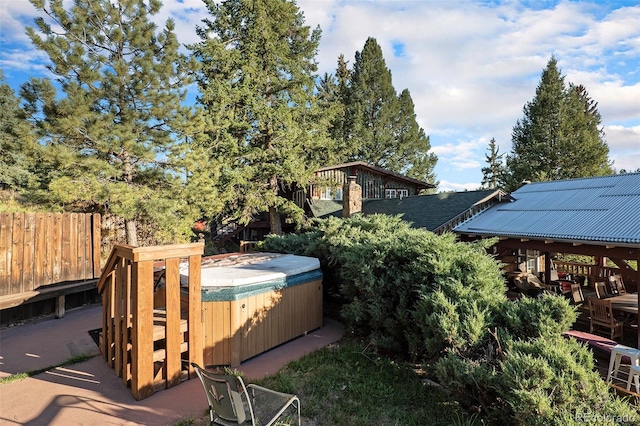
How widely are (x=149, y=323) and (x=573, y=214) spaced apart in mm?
10478

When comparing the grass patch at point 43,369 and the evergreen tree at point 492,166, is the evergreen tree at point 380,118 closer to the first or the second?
the evergreen tree at point 492,166

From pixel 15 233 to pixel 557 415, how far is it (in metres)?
8.72

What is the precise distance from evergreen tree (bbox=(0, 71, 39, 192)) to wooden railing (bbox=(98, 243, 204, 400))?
6.46m

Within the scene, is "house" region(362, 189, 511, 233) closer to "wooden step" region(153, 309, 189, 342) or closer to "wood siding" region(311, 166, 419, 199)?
"wood siding" region(311, 166, 419, 199)

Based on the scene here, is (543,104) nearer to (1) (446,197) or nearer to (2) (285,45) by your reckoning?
(1) (446,197)

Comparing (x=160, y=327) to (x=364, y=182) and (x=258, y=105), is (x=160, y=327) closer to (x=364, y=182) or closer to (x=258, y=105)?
(x=258, y=105)

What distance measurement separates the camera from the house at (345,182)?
1673 centimetres

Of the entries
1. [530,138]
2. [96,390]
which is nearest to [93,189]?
[96,390]

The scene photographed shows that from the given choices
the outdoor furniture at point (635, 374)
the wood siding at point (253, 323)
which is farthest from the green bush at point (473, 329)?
the outdoor furniture at point (635, 374)

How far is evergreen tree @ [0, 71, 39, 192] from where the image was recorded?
8305 mm

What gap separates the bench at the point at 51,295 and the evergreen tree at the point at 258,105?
7430 millimetres

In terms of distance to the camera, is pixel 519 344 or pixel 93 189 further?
pixel 93 189

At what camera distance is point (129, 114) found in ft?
31.2

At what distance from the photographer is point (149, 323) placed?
3.76m
